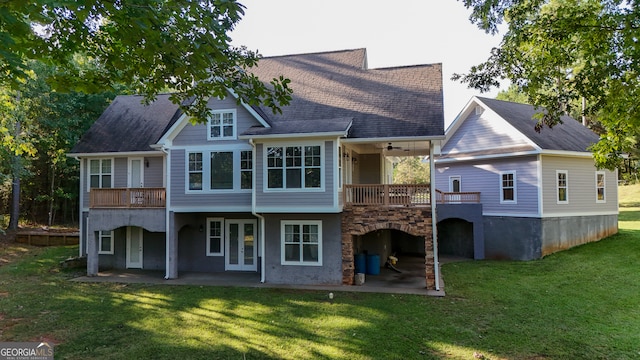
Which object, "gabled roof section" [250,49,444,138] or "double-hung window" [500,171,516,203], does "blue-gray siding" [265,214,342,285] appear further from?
"double-hung window" [500,171,516,203]

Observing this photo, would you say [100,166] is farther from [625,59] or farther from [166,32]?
[625,59]

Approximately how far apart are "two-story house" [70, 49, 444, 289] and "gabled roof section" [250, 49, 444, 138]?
0.06 metres

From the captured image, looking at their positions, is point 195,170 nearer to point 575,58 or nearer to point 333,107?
point 333,107

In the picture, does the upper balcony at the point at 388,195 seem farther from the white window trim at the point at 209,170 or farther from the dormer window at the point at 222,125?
the dormer window at the point at 222,125

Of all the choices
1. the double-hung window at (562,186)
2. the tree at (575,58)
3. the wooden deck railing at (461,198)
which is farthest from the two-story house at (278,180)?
the double-hung window at (562,186)

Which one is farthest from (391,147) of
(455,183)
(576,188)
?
(576,188)

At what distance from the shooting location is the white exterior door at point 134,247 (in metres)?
15.5

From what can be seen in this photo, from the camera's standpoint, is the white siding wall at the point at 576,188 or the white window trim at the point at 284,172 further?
the white siding wall at the point at 576,188

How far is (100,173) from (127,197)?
2999mm

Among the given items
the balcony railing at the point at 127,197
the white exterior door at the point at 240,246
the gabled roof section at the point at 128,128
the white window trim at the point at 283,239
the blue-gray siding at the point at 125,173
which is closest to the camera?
the white window trim at the point at 283,239

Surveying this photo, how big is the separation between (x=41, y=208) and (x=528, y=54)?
3219 centimetres

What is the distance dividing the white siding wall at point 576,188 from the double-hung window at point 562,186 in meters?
0.15

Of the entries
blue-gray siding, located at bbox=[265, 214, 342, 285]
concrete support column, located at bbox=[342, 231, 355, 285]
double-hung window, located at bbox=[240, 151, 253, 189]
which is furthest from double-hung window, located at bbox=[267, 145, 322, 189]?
concrete support column, located at bbox=[342, 231, 355, 285]

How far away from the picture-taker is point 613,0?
619 centimetres
